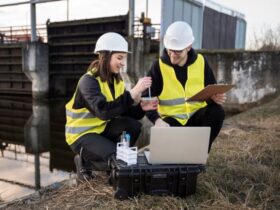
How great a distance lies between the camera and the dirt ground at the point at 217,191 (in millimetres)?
1778

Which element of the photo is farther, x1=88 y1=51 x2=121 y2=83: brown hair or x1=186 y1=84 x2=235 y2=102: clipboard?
x1=88 y1=51 x2=121 y2=83: brown hair

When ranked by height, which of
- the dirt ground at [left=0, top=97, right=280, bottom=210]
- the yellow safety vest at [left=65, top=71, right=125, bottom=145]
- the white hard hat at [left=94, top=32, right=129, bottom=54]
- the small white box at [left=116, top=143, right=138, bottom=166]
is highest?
the white hard hat at [left=94, top=32, right=129, bottom=54]

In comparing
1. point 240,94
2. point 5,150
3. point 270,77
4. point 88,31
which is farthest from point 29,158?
point 88,31

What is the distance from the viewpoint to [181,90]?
2127 millimetres

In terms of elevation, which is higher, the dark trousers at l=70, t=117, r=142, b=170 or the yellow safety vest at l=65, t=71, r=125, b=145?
the yellow safety vest at l=65, t=71, r=125, b=145

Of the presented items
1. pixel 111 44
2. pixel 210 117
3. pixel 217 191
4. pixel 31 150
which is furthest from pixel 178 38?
pixel 31 150

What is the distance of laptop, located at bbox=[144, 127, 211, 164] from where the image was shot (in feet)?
5.65

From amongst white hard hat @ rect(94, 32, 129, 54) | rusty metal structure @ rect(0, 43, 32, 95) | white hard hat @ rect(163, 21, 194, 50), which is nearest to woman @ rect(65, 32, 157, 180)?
white hard hat @ rect(94, 32, 129, 54)

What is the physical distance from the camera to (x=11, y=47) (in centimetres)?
1145

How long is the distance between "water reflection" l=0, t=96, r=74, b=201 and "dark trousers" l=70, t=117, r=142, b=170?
4.63 ft

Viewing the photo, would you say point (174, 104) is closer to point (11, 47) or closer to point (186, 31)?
point (186, 31)

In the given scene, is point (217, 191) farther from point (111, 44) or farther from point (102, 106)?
point (111, 44)

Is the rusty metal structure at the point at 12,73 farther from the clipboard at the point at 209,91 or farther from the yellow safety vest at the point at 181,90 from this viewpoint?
the clipboard at the point at 209,91

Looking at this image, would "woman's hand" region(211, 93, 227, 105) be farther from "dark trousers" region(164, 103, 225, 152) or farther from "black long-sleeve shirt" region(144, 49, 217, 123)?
"black long-sleeve shirt" region(144, 49, 217, 123)
